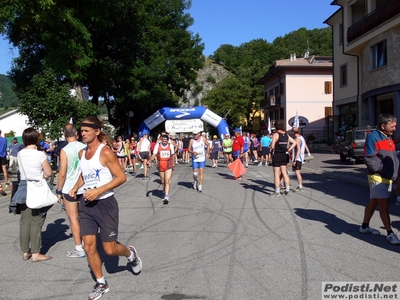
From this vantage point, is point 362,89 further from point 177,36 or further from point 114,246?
point 114,246

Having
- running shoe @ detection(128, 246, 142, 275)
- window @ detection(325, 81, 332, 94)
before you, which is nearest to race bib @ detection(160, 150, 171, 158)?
running shoe @ detection(128, 246, 142, 275)

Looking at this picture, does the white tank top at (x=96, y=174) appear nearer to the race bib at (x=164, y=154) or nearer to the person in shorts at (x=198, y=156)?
the race bib at (x=164, y=154)

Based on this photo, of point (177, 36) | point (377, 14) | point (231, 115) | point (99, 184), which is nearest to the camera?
point (99, 184)

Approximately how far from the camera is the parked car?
19984 millimetres

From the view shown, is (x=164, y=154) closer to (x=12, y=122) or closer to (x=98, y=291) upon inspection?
(x=98, y=291)

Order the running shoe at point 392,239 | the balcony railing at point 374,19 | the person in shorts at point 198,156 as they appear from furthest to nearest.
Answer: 1. the balcony railing at point 374,19
2. the person in shorts at point 198,156
3. the running shoe at point 392,239

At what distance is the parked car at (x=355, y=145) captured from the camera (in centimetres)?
1998

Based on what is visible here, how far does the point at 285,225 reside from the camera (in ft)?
25.0

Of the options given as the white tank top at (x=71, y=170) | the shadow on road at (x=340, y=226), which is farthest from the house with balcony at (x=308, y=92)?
the white tank top at (x=71, y=170)

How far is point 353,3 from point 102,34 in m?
16.4

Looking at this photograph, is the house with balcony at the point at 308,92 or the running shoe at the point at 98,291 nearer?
the running shoe at the point at 98,291

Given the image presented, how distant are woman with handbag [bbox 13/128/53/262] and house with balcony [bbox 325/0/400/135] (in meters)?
20.9

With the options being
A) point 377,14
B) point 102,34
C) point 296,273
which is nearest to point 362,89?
point 377,14

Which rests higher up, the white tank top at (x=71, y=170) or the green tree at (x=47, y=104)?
the green tree at (x=47, y=104)
